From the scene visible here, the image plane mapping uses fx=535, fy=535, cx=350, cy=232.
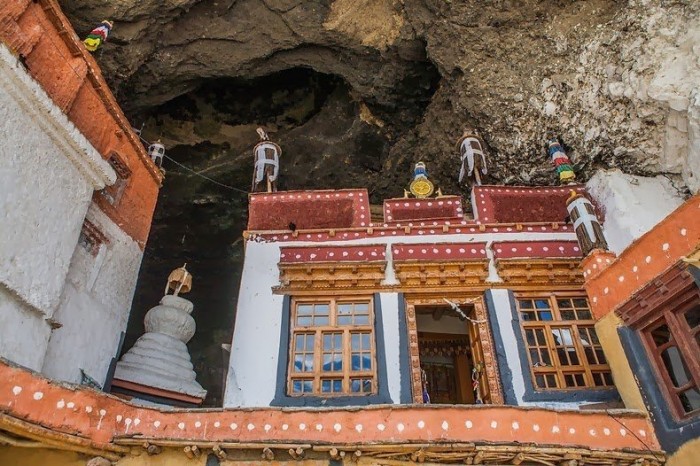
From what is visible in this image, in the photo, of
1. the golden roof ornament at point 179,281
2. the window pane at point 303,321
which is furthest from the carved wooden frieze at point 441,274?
the golden roof ornament at point 179,281

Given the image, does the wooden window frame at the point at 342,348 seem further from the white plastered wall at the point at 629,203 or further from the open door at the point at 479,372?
the white plastered wall at the point at 629,203

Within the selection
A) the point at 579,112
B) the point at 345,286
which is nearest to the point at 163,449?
the point at 345,286

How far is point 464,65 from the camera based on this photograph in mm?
13242

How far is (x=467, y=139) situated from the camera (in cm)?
1295

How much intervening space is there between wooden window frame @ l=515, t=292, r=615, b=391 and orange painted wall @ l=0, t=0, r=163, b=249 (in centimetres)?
875

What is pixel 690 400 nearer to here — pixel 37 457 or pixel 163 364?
pixel 37 457

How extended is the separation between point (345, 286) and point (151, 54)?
9.03m

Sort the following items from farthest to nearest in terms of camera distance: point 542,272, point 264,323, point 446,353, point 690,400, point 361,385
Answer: point 446,353, point 542,272, point 264,323, point 361,385, point 690,400

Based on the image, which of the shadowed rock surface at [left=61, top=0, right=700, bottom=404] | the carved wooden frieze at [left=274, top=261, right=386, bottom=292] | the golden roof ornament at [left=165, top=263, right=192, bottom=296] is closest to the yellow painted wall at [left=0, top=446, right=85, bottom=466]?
the carved wooden frieze at [left=274, top=261, right=386, bottom=292]

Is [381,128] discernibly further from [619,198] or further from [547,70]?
[619,198]

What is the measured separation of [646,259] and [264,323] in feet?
20.7

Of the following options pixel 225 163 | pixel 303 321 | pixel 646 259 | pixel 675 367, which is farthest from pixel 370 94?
pixel 675 367

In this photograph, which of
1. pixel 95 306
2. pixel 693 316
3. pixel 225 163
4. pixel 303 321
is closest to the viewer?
pixel 693 316

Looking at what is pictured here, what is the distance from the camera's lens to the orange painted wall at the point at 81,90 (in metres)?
9.42
